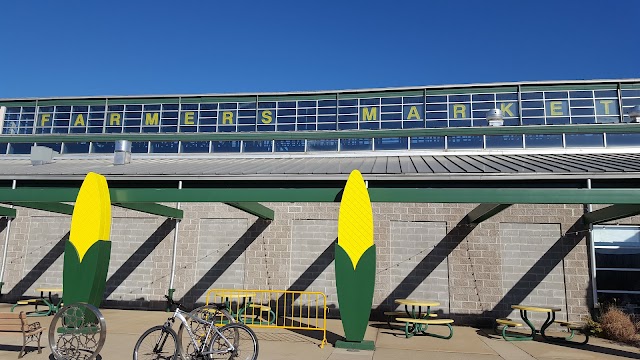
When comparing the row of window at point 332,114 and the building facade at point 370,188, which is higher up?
the row of window at point 332,114

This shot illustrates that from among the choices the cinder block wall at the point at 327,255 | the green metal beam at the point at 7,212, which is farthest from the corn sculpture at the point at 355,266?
the green metal beam at the point at 7,212

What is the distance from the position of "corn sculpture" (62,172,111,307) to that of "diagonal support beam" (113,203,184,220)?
182 centimetres

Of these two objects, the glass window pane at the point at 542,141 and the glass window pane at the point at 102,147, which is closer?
the glass window pane at the point at 542,141

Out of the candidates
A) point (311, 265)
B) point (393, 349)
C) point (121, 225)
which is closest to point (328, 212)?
point (311, 265)

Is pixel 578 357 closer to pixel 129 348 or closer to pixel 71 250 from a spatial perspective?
pixel 129 348

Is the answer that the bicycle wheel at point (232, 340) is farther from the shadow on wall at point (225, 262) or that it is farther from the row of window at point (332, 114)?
the row of window at point (332, 114)

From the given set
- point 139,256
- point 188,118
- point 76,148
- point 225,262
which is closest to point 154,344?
point 225,262

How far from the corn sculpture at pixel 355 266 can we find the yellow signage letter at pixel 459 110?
34.5ft

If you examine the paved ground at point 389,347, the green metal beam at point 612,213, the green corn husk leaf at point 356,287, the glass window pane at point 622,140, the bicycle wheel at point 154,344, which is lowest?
the paved ground at point 389,347

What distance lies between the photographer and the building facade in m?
9.67

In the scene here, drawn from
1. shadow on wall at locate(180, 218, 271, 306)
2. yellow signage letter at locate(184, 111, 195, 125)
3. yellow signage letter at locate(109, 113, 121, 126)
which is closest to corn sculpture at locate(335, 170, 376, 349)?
shadow on wall at locate(180, 218, 271, 306)

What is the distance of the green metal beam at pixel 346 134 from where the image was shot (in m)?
16.4

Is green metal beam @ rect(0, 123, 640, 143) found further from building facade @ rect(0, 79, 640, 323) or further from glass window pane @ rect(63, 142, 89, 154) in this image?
glass window pane @ rect(63, 142, 89, 154)

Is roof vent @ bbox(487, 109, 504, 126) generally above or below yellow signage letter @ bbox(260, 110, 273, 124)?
below
